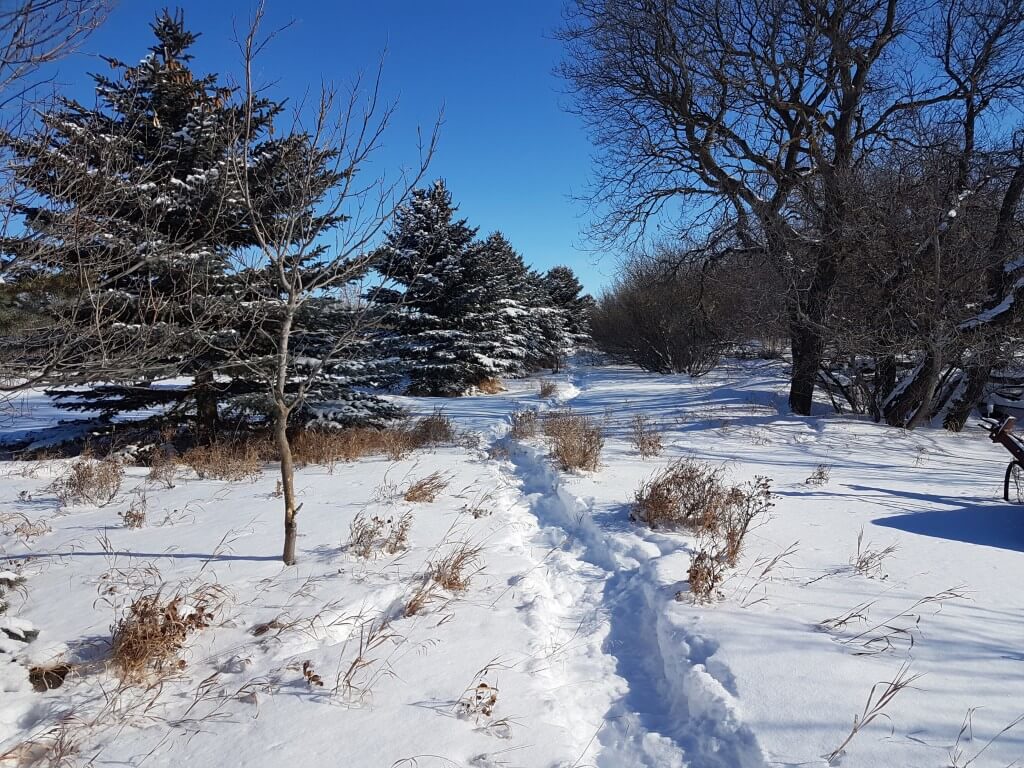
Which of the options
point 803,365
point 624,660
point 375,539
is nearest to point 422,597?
point 375,539

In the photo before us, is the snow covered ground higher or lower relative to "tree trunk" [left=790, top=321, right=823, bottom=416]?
lower

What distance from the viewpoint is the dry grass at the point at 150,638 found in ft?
7.86

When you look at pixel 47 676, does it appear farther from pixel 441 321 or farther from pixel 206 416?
pixel 441 321

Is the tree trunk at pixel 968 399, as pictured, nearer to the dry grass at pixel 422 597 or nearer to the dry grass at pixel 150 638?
the dry grass at pixel 422 597

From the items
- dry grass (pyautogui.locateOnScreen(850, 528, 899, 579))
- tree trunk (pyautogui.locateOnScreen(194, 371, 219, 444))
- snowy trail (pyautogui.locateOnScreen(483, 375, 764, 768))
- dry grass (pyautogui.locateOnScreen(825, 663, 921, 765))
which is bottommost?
snowy trail (pyautogui.locateOnScreen(483, 375, 764, 768))

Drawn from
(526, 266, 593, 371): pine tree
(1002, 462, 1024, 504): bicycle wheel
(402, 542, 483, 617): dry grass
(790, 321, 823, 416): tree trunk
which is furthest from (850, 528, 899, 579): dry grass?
(526, 266, 593, 371): pine tree

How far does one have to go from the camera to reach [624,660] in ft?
9.32

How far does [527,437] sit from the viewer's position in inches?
338

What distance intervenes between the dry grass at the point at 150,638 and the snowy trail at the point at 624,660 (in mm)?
1791

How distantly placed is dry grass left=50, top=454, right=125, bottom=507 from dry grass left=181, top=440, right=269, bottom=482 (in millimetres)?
890

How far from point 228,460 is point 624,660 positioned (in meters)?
5.90

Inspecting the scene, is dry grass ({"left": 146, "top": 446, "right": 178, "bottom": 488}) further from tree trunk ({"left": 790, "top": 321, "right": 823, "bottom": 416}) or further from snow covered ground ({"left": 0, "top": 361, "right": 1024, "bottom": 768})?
tree trunk ({"left": 790, "top": 321, "right": 823, "bottom": 416})

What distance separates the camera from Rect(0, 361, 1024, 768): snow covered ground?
205cm

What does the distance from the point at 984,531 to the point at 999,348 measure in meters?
5.66
